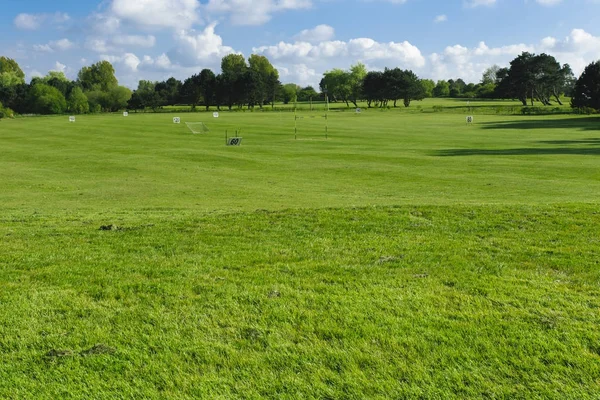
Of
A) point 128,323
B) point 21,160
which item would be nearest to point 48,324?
point 128,323

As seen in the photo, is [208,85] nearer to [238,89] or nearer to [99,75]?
[238,89]

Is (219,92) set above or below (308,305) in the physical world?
above

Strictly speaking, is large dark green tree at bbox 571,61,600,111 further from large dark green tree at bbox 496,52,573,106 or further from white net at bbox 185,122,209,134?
white net at bbox 185,122,209,134

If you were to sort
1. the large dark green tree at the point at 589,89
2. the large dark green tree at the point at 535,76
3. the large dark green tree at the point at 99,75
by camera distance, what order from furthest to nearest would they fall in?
the large dark green tree at the point at 99,75, the large dark green tree at the point at 535,76, the large dark green tree at the point at 589,89

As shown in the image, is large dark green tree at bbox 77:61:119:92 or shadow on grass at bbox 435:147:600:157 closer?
shadow on grass at bbox 435:147:600:157

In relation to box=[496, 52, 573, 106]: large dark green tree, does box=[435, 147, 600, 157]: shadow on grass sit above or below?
below

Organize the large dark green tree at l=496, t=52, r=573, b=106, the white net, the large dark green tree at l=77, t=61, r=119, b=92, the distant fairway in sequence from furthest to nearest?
the large dark green tree at l=77, t=61, r=119, b=92 → the large dark green tree at l=496, t=52, r=573, b=106 → the white net → the distant fairway

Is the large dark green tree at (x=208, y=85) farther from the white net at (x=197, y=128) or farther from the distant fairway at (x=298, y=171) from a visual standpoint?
the distant fairway at (x=298, y=171)

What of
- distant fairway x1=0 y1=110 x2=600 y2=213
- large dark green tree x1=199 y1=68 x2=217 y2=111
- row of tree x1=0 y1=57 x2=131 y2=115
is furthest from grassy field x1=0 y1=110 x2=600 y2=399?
large dark green tree x1=199 y1=68 x2=217 y2=111

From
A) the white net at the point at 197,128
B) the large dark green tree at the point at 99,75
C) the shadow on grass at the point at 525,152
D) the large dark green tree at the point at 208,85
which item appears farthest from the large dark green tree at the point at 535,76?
the large dark green tree at the point at 99,75

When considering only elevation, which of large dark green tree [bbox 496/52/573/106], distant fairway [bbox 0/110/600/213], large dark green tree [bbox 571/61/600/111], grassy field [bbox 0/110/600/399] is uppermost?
large dark green tree [bbox 496/52/573/106]

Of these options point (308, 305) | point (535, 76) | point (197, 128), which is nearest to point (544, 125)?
point (197, 128)

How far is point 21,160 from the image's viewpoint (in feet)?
126

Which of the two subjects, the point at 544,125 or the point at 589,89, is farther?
the point at 589,89
